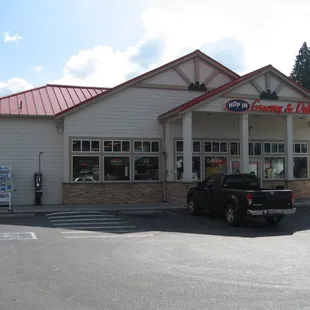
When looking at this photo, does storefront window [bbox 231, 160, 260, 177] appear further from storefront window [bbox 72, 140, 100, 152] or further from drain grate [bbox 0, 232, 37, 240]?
drain grate [bbox 0, 232, 37, 240]

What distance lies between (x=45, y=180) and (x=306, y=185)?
1368cm

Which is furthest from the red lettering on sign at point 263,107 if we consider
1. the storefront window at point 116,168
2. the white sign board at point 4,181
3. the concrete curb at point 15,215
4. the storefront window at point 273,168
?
the white sign board at point 4,181

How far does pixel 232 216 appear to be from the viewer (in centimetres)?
1291

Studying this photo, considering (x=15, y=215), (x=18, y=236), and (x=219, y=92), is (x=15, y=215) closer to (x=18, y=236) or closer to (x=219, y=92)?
(x=18, y=236)

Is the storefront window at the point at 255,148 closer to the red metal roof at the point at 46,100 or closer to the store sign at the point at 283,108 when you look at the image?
the store sign at the point at 283,108

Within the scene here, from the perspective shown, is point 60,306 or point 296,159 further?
point 296,159

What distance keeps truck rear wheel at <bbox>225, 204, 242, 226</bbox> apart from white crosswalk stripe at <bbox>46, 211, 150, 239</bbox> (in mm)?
3063

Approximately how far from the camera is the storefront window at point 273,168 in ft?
75.3

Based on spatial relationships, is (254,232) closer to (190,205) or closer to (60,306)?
(190,205)

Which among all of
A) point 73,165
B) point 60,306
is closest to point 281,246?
point 60,306

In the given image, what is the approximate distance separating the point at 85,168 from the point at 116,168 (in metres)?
1.53

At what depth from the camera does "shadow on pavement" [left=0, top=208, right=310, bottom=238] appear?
38.7 feet

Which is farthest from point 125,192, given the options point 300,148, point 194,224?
point 300,148

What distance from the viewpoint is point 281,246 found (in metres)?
9.57
